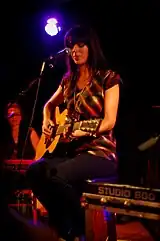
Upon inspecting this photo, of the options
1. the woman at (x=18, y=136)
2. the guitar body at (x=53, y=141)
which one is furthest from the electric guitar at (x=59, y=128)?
the woman at (x=18, y=136)

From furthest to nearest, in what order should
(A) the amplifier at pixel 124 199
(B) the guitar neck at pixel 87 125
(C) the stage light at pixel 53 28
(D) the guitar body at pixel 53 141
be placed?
(C) the stage light at pixel 53 28
(D) the guitar body at pixel 53 141
(B) the guitar neck at pixel 87 125
(A) the amplifier at pixel 124 199

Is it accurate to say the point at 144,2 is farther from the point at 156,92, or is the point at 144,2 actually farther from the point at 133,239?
the point at 133,239

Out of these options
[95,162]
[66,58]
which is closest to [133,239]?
[95,162]

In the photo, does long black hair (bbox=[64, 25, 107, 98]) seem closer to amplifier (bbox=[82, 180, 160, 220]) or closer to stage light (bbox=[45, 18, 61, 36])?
amplifier (bbox=[82, 180, 160, 220])

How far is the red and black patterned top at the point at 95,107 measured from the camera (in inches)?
118

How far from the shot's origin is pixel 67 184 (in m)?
2.86

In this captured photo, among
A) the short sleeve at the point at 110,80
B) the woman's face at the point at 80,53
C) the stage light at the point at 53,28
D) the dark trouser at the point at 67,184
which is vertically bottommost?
the dark trouser at the point at 67,184

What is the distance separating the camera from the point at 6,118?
5180 millimetres

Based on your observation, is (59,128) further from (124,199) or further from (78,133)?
(124,199)

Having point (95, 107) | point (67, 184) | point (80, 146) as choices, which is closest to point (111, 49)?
point (95, 107)

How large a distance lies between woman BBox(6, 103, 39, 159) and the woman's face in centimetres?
178

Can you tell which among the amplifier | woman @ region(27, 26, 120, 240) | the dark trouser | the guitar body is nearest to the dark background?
the guitar body

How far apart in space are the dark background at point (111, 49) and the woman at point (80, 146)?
50 centimetres

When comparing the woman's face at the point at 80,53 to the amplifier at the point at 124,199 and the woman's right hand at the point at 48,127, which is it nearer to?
the woman's right hand at the point at 48,127
